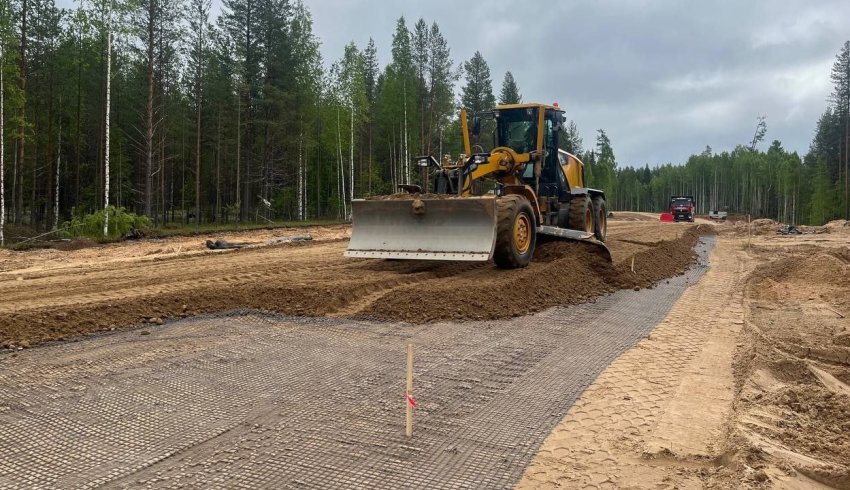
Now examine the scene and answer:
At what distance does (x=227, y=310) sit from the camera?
6.57 metres

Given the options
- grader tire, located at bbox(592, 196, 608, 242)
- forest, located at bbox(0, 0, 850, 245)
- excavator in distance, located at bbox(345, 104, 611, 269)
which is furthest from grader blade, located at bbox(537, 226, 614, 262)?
forest, located at bbox(0, 0, 850, 245)

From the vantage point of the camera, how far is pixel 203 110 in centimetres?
3578

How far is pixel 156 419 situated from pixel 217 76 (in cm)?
3225

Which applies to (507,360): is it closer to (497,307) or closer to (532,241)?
(497,307)

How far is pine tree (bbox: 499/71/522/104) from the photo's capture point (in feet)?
187

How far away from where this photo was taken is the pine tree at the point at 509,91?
57.1 metres

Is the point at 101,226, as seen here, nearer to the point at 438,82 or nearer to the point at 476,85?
the point at 438,82

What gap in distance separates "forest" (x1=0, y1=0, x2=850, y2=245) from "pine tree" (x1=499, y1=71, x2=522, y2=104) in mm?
7641

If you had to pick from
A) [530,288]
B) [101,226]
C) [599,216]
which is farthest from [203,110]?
[530,288]

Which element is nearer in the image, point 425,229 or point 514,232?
point 425,229

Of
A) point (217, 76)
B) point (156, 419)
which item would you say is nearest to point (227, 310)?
point (156, 419)

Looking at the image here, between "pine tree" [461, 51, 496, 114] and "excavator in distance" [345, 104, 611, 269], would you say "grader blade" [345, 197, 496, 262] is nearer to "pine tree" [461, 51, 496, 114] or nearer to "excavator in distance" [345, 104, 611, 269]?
"excavator in distance" [345, 104, 611, 269]

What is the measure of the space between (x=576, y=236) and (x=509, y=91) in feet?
161

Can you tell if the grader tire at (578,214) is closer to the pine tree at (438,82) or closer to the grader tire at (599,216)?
the grader tire at (599,216)
